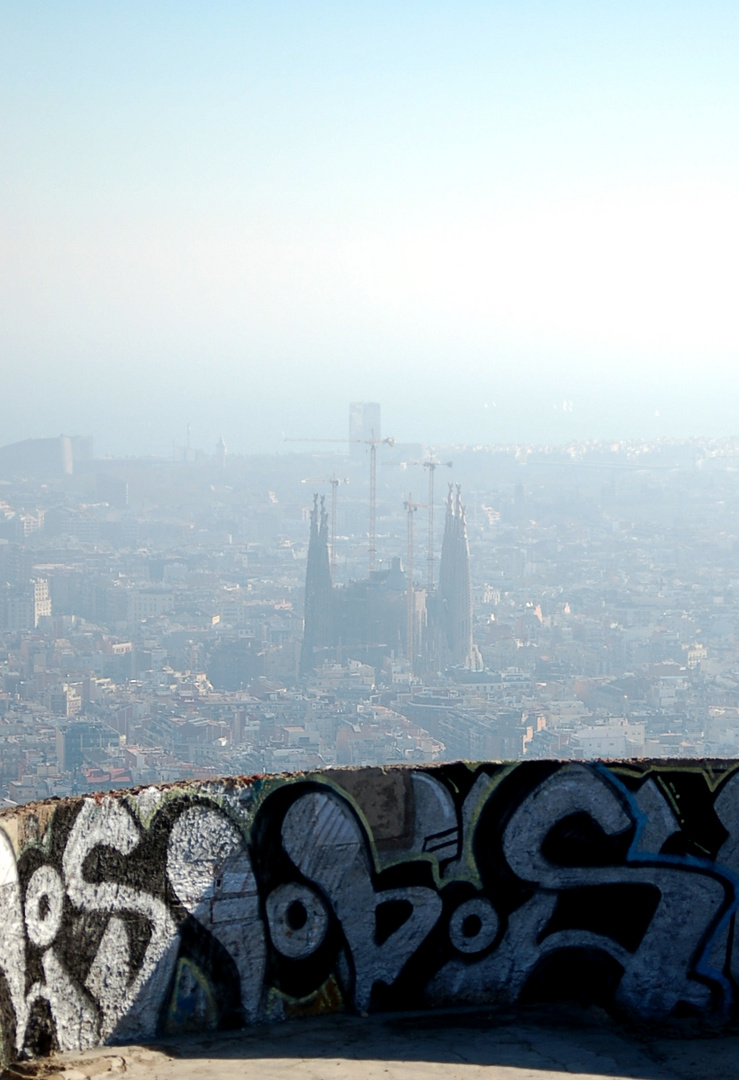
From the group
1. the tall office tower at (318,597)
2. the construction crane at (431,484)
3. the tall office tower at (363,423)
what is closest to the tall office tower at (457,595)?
the construction crane at (431,484)

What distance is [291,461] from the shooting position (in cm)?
15438

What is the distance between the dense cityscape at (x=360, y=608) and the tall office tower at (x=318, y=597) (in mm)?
305

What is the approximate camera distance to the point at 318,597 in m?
119

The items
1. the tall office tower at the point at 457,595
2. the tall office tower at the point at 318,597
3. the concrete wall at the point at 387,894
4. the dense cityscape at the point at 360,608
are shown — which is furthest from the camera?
the tall office tower at the point at 457,595

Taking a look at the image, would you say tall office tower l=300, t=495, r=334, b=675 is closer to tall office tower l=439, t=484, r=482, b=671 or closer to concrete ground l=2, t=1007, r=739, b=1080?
tall office tower l=439, t=484, r=482, b=671

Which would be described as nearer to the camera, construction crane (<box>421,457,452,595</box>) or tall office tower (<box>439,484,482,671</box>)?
tall office tower (<box>439,484,482,671</box>)

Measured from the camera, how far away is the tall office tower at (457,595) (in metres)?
115

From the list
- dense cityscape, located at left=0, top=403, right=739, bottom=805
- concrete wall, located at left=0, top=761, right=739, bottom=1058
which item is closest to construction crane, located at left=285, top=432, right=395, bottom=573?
dense cityscape, located at left=0, top=403, right=739, bottom=805

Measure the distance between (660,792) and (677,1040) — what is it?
0.68 metres

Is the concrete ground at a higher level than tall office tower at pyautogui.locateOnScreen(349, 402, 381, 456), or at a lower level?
lower

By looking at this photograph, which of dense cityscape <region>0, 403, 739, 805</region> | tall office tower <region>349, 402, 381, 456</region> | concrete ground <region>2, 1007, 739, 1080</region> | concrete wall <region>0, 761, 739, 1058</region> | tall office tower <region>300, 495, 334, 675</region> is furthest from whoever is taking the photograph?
tall office tower <region>349, 402, 381, 456</region>

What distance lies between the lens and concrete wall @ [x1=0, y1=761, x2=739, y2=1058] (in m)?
3.21

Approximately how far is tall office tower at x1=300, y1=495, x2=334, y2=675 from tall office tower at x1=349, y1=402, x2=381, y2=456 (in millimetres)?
32587

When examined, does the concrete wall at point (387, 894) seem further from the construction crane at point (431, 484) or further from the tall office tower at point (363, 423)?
the tall office tower at point (363, 423)
